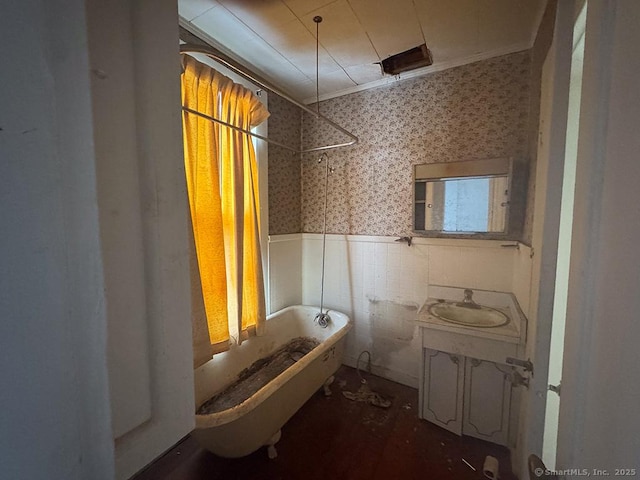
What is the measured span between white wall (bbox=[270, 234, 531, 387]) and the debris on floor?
28cm

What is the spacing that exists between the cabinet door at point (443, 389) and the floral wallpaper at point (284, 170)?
1641 millimetres

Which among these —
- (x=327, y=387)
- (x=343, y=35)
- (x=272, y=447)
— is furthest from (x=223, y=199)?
(x=327, y=387)

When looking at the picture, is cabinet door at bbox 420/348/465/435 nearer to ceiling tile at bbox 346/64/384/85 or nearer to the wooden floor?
the wooden floor

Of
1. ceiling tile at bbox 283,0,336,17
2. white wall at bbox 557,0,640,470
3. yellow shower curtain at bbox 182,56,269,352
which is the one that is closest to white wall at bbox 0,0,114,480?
white wall at bbox 557,0,640,470

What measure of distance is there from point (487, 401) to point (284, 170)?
240cm

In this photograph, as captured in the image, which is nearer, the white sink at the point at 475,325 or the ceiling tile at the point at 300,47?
the white sink at the point at 475,325

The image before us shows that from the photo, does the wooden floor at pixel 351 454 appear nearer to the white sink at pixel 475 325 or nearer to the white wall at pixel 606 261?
the white sink at pixel 475 325

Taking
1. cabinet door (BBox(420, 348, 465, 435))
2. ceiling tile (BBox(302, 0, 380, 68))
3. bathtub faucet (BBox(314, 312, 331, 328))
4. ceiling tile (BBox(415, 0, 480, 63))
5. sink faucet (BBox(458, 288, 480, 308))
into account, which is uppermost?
ceiling tile (BBox(302, 0, 380, 68))

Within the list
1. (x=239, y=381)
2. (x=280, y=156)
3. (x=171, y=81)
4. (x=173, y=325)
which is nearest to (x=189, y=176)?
(x=280, y=156)

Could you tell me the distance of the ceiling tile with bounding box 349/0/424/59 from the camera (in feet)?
4.69

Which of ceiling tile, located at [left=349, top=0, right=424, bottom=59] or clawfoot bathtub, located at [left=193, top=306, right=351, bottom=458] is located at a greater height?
ceiling tile, located at [left=349, top=0, right=424, bottom=59]

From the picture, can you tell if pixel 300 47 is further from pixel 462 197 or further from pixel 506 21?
pixel 462 197

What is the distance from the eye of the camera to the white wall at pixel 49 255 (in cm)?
24

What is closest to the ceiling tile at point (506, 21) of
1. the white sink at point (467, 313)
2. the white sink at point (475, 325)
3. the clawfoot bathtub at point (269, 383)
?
the white sink at point (475, 325)
